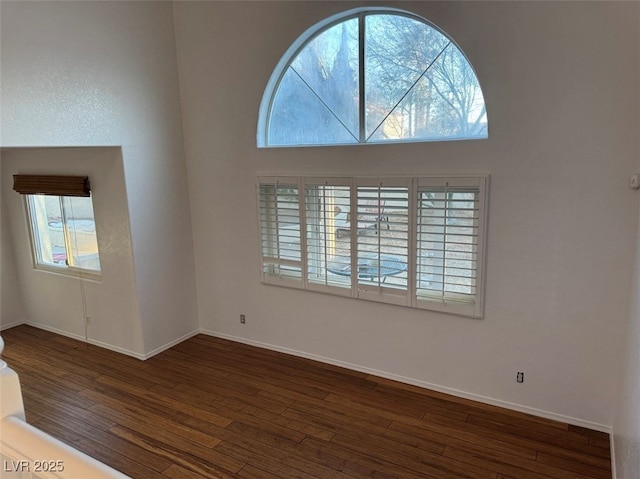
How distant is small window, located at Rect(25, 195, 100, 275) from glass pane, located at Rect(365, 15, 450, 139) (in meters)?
2.77

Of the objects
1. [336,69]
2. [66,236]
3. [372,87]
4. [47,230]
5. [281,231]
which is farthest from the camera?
[47,230]

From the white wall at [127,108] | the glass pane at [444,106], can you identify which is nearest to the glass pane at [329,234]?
the glass pane at [444,106]

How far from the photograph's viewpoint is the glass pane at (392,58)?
3096 mm

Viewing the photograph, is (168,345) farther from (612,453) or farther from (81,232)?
(612,453)

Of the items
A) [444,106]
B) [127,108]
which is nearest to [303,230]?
[444,106]

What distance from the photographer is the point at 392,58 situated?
10.6ft

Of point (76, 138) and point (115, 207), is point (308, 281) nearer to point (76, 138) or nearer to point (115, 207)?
point (115, 207)

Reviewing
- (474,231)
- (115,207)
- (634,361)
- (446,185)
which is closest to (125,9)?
(115,207)

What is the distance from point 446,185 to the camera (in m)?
3.03

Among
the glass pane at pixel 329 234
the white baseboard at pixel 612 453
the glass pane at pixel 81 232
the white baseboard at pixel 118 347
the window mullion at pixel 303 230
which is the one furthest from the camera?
the glass pane at pixel 81 232

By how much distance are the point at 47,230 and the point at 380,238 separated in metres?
3.58

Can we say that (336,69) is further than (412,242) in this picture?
Yes

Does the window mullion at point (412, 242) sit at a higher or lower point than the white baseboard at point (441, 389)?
higher

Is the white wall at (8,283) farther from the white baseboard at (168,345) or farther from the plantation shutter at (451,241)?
the plantation shutter at (451,241)
